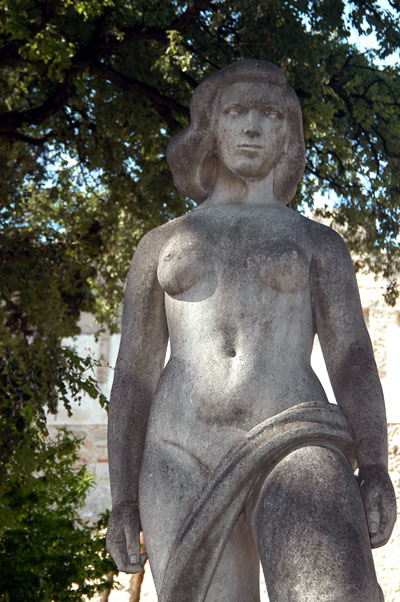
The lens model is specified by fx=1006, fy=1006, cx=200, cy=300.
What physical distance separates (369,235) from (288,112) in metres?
5.19

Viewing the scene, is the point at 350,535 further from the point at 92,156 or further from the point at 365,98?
the point at 92,156

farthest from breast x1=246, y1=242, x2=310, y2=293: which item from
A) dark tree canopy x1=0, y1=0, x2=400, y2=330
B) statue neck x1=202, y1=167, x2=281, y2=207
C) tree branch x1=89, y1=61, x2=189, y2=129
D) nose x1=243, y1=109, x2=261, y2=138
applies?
tree branch x1=89, y1=61, x2=189, y2=129

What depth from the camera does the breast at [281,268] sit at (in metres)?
2.95

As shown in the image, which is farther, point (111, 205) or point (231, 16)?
point (111, 205)

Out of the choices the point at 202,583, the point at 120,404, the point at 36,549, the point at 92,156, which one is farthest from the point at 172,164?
the point at 92,156

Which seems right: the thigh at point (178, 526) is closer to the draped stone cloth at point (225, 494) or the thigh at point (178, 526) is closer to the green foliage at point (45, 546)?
the draped stone cloth at point (225, 494)

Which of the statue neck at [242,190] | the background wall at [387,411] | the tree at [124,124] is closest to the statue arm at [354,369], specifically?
the statue neck at [242,190]

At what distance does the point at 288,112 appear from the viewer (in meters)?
3.27

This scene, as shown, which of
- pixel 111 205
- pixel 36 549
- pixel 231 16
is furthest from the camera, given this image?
pixel 111 205

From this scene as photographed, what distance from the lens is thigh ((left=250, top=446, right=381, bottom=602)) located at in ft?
8.05

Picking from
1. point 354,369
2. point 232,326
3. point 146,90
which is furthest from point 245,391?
point 146,90

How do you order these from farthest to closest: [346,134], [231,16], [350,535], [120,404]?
[346,134], [231,16], [120,404], [350,535]

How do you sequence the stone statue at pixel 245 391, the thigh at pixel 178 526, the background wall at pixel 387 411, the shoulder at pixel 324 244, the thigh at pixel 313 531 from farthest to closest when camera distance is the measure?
1. the background wall at pixel 387 411
2. the shoulder at pixel 324 244
3. the thigh at pixel 178 526
4. the stone statue at pixel 245 391
5. the thigh at pixel 313 531

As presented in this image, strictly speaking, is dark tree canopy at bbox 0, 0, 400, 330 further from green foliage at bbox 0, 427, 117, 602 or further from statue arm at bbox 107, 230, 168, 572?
statue arm at bbox 107, 230, 168, 572
